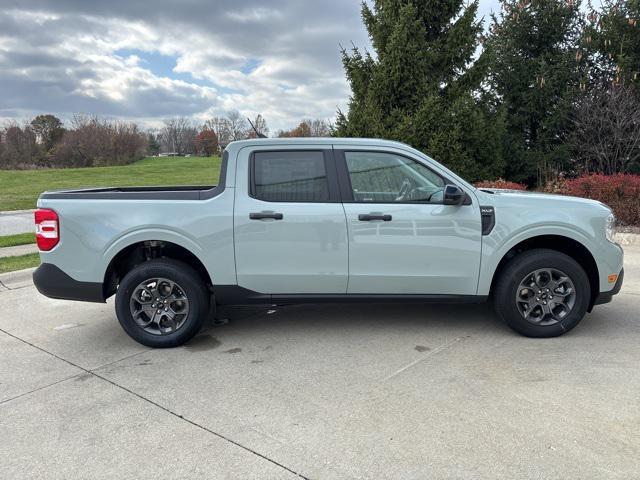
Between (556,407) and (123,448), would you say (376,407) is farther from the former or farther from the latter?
(123,448)

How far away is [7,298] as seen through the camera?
6.02 metres

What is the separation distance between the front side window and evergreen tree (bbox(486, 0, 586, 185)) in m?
9.67

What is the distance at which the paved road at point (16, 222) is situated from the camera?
10914 mm

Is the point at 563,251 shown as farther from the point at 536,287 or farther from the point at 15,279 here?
the point at 15,279

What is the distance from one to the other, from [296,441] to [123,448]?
1005 millimetres

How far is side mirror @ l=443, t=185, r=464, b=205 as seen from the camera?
3.99 m

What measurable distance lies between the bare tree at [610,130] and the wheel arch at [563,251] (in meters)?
9.03

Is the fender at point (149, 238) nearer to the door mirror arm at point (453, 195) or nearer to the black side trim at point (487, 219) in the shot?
the door mirror arm at point (453, 195)

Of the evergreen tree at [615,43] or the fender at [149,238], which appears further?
the evergreen tree at [615,43]

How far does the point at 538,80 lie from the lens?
12.6 m

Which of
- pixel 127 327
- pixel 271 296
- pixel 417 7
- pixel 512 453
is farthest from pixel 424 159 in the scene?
pixel 417 7

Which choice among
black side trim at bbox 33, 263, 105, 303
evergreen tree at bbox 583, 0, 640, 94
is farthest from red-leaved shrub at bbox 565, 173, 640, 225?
black side trim at bbox 33, 263, 105, 303

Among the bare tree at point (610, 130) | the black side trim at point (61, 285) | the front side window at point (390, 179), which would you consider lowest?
the black side trim at point (61, 285)

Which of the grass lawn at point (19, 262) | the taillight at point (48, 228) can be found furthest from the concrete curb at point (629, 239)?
the grass lawn at point (19, 262)
